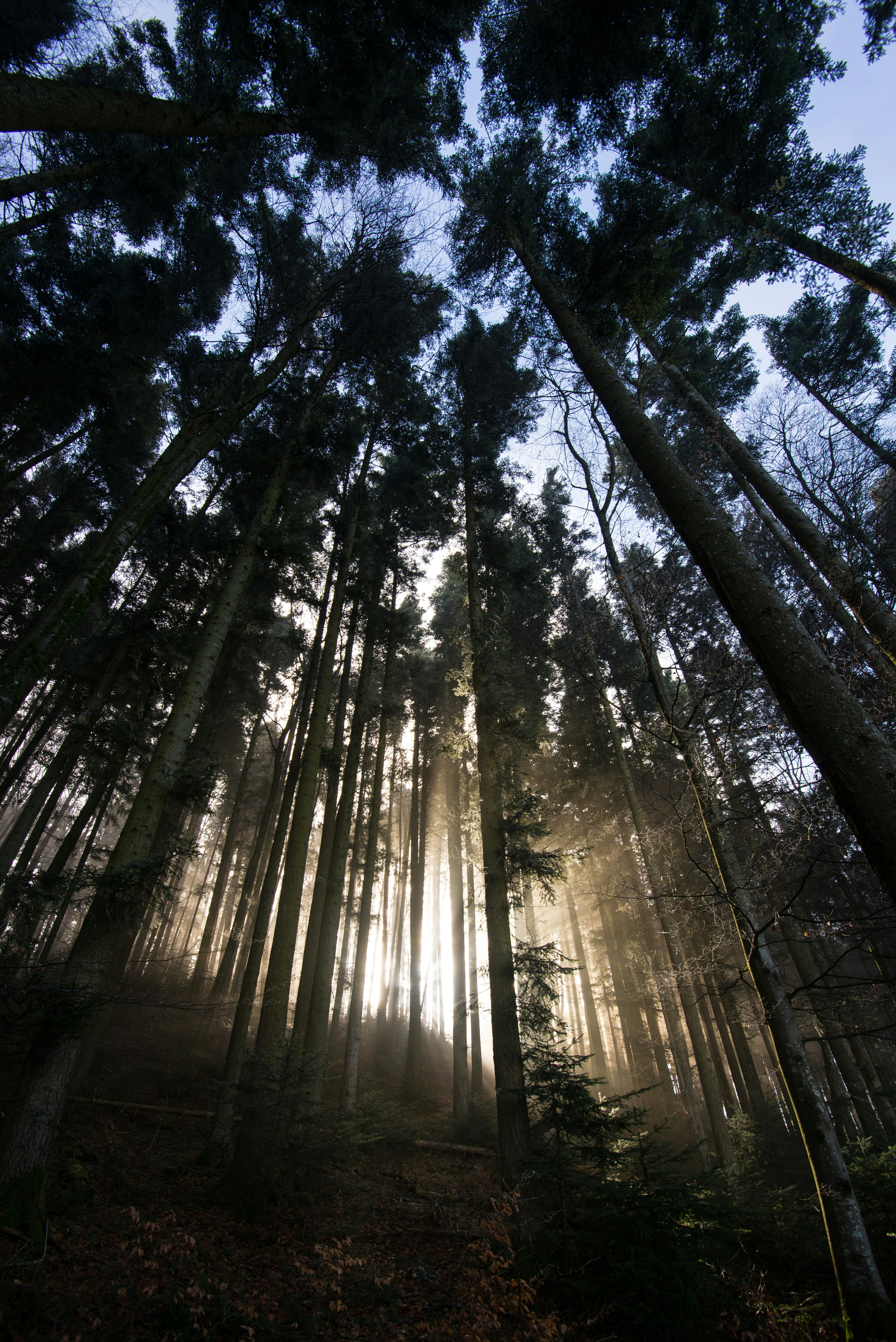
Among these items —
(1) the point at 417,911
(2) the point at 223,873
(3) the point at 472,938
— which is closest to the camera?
(1) the point at 417,911

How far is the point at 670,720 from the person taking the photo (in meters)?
4.22

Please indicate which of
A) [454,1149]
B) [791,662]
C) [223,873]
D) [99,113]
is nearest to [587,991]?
[454,1149]

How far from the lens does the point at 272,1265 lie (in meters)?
4.73

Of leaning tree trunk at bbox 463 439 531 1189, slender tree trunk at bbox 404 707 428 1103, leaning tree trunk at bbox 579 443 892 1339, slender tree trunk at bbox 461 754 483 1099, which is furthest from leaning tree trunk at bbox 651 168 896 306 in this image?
slender tree trunk at bbox 404 707 428 1103

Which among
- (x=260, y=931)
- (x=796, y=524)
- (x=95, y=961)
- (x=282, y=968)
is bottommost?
(x=95, y=961)

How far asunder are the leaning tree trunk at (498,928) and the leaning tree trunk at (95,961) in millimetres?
4833

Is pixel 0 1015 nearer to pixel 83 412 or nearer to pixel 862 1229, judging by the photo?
pixel 862 1229

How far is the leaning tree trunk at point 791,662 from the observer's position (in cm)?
224

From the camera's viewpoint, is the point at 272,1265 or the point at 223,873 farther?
the point at 223,873

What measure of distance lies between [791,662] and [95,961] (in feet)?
22.4

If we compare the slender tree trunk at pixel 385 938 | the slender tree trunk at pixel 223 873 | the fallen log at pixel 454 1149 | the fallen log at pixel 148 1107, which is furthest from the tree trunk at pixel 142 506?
the slender tree trunk at pixel 385 938

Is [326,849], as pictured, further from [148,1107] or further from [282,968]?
[148,1107]

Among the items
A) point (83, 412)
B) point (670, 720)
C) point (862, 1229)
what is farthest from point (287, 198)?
point (862, 1229)

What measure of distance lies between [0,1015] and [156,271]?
1468 cm
